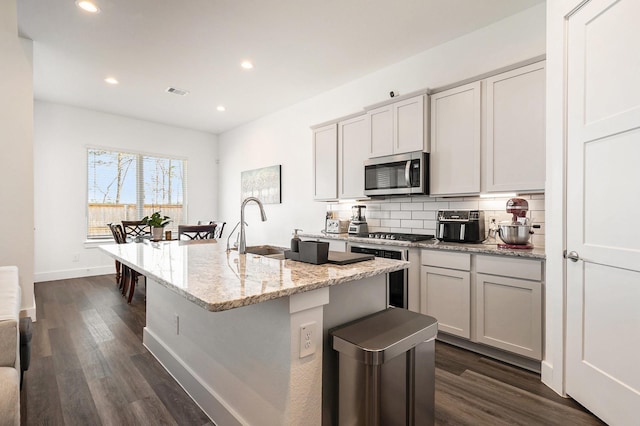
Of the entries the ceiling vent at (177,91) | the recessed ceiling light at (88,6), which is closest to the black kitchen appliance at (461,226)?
the recessed ceiling light at (88,6)

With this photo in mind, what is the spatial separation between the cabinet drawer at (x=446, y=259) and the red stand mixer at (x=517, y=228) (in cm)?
30

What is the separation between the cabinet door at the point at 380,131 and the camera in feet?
11.2

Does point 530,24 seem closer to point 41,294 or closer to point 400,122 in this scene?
point 400,122

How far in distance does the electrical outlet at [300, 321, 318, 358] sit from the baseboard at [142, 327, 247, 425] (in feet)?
1.98

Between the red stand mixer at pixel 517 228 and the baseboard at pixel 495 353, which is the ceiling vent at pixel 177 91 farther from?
the baseboard at pixel 495 353

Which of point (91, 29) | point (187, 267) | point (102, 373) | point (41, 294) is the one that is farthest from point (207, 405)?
point (41, 294)

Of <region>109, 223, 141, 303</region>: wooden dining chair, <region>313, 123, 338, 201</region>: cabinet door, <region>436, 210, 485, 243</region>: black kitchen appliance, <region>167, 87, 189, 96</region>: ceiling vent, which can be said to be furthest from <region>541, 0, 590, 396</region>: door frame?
<region>167, 87, 189, 96</region>: ceiling vent

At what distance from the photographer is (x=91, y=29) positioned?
3.09 metres

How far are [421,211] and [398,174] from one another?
0.52 m

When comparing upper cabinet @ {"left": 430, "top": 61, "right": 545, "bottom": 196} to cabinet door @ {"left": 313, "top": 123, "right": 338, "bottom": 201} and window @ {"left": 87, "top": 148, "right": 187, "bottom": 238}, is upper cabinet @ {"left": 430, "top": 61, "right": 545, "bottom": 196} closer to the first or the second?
cabinet door @ {"left": 313, "top": 123, "right": 338, "bottom": 201}

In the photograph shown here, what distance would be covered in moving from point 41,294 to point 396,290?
474 cm

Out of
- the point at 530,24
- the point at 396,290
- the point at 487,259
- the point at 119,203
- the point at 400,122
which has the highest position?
the point at 530,24

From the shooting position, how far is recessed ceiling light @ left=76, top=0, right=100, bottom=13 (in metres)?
2.69

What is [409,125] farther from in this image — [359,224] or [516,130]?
[359,224]
